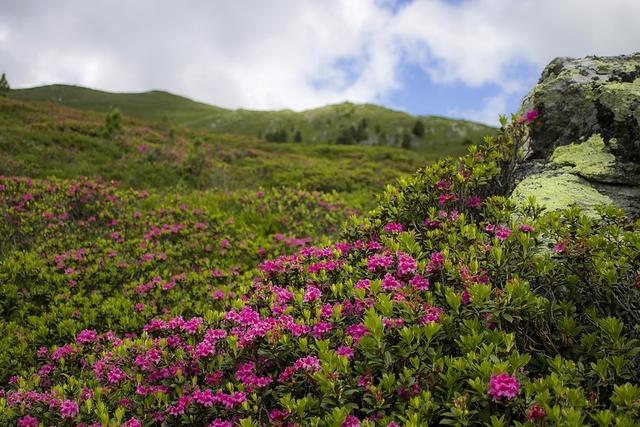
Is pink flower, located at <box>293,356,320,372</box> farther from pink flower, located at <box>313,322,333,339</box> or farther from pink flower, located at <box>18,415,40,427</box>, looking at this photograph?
pink flower, located at <box>18,415,40,427</box>

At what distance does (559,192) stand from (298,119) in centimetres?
16687

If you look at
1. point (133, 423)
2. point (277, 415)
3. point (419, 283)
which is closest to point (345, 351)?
point (277, 415)

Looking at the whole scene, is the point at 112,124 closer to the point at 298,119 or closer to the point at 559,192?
the point at 559,192

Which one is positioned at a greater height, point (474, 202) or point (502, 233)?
point (474, 202)

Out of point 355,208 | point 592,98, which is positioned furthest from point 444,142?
point 592,98

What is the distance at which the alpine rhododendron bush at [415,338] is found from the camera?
292 cm

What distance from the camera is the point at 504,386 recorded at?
106 inches

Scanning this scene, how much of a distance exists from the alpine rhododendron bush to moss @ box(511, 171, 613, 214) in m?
0.37

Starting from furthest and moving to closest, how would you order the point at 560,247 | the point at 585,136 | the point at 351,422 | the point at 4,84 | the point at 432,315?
the point at 4,84 < the point at 585,136 < the point at 560,247 < the point at 432,315 < the point at 351,422

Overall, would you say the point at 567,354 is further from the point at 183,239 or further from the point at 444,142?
the point at 444,142

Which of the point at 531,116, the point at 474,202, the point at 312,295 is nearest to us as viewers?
the point at 312,295

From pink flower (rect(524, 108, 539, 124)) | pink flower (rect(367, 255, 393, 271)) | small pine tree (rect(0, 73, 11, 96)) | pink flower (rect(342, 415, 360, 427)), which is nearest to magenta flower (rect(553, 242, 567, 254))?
pink flower (rect(367, 255, 393, 271))

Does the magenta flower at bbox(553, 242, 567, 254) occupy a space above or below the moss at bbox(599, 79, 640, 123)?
below

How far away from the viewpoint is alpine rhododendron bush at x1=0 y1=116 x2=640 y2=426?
9.57 feet
